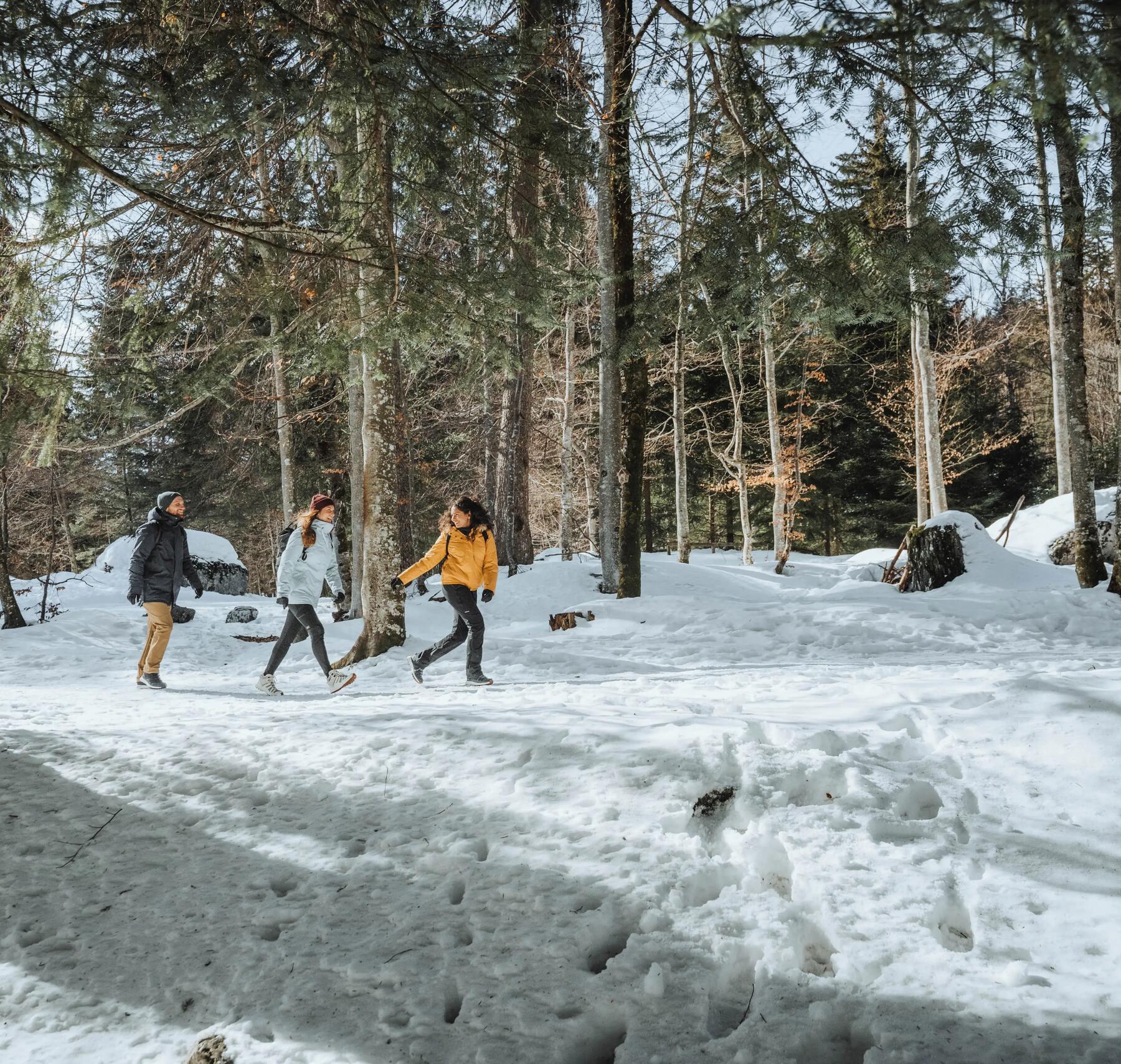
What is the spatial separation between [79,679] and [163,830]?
20.8 ft

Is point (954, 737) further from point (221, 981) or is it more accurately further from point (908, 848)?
point (221, 981)

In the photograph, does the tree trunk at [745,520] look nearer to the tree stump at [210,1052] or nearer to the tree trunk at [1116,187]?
the tree trunk at [1116,187]

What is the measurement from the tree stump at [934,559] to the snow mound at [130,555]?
14508 mm

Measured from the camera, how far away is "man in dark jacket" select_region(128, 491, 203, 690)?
7.34 metres

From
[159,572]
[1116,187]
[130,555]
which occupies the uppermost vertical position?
[1116,187]

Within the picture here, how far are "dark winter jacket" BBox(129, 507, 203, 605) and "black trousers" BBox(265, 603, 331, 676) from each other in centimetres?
106

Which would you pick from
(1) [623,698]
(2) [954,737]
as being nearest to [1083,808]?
(2) [954,737]

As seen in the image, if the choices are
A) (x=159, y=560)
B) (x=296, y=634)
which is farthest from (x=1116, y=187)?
(x=159, y=560)

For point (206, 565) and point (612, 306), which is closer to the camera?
point (612, 306)

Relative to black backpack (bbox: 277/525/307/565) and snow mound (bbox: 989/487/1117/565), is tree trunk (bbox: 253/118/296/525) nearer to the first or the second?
black backpack (bbox: 277/525/307/565)

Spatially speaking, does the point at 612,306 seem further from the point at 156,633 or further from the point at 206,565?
the point at 206,565

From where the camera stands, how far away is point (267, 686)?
7.16 metres

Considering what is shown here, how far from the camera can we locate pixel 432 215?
249 inches

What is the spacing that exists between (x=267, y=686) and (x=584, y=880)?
5.34 metres
